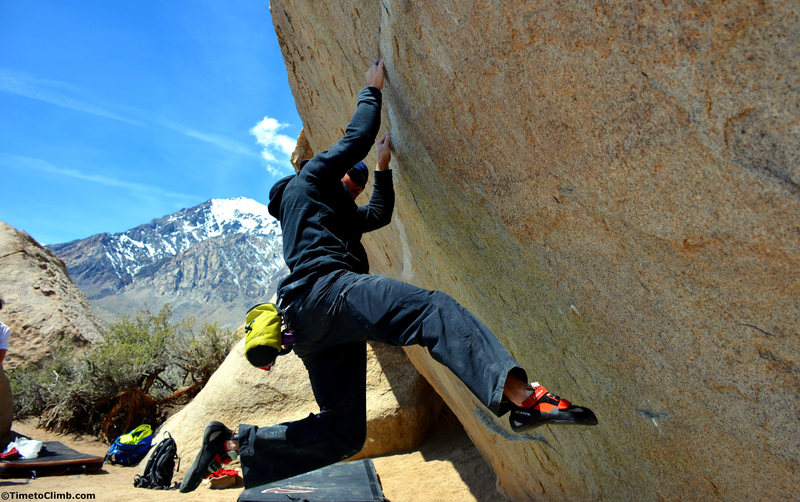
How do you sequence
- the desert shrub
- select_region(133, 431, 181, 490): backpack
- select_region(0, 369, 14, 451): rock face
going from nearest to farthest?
1. select_region(133, 431, 181, 490): backpack
2. select_region(0, 369, 14, 451): rock face
3. the desert shrub

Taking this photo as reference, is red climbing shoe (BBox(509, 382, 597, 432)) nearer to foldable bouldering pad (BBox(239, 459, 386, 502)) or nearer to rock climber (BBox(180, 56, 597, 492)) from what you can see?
rock climber (BBox(180, 56, 597, 492))

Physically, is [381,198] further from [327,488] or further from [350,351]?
[327,488]

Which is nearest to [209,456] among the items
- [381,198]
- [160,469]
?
[381,198]

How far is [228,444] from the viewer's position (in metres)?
3.07

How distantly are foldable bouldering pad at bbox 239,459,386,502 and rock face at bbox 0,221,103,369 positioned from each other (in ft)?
24.0

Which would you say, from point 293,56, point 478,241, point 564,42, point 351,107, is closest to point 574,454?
point 478,241

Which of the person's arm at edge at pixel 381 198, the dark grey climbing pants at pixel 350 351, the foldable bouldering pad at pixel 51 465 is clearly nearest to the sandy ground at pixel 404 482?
the foldable bouldering pad at pixel 51 465

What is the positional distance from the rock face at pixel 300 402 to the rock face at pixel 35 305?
4607 mm

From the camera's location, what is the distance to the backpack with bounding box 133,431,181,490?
19.2ft

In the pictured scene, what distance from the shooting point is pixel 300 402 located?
22.6 feet

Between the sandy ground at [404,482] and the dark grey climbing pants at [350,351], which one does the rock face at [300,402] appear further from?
the dark grey climbing pants at [350,351]

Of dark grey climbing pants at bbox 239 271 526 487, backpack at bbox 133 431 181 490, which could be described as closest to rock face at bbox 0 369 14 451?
backpack at bbox 133 431 181 490

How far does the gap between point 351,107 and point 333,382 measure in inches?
99.4

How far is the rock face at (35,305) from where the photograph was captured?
9.93 m
